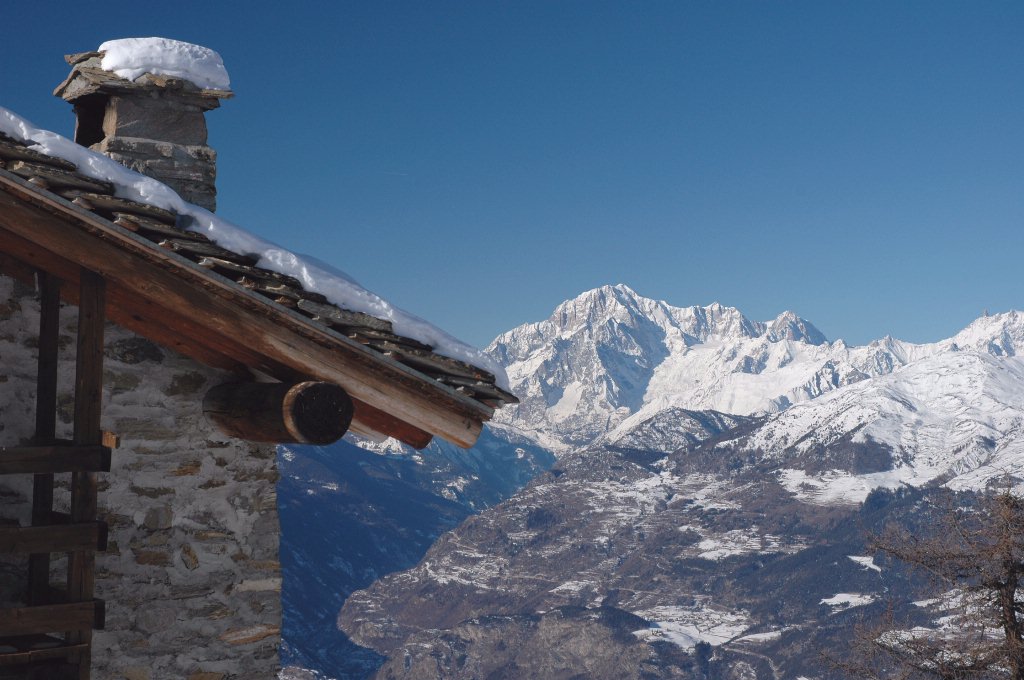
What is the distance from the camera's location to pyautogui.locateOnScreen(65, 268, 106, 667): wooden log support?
17.9 feet

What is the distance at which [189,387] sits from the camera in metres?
7.24

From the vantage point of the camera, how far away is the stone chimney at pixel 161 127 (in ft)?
30.4

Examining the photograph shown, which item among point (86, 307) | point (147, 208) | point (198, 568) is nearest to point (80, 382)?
point (86, 307)

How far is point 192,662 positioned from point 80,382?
7.79 ft

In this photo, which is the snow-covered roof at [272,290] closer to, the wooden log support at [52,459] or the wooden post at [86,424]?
the wooden post at [86,424]

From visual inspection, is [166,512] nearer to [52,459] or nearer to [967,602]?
[52,459]

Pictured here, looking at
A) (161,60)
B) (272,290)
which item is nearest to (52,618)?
(272,290)

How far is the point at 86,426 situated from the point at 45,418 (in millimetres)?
509

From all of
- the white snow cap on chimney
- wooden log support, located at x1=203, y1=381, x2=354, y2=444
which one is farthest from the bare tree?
the white snow cap on chimney

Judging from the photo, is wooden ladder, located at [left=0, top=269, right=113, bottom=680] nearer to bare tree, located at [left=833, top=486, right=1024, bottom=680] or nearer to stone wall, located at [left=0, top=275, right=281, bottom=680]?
stone wall, located at [left=0, top=275, right=281, bottom=680]

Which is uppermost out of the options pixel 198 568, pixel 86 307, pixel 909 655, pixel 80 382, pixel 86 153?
pixel 86 153

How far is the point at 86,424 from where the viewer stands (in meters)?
5.62

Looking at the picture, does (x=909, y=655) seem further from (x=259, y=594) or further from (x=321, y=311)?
(x=321, y=311)

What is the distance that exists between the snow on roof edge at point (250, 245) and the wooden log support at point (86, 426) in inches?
26.5
